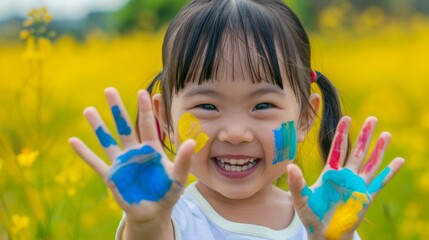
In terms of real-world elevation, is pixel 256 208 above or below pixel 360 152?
below

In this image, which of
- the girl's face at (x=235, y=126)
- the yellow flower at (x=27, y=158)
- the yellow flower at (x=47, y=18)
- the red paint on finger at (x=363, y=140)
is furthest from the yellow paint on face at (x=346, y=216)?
the yellow flower at (x=47, y=18)

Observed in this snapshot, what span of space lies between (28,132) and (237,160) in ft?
3.32

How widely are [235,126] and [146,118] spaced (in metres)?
0.29

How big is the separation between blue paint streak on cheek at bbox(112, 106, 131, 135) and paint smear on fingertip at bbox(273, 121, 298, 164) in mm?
425

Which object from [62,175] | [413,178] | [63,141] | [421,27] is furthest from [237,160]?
[421,27]

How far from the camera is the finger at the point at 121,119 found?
185 cm

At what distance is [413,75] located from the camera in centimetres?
842

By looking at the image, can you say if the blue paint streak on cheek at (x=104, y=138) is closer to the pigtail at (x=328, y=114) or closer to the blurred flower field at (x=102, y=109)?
the blurred flower field at (x=102, y=109)

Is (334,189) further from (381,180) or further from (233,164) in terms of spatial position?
(233,164)

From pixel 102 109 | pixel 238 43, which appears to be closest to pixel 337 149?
pixel 238 43

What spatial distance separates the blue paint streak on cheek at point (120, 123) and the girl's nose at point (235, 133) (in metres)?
0.27

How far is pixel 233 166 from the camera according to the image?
6.86 ft

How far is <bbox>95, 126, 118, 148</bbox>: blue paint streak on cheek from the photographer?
1.89 meters

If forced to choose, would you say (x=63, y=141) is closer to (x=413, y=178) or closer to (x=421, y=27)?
(x=413, y=178)
